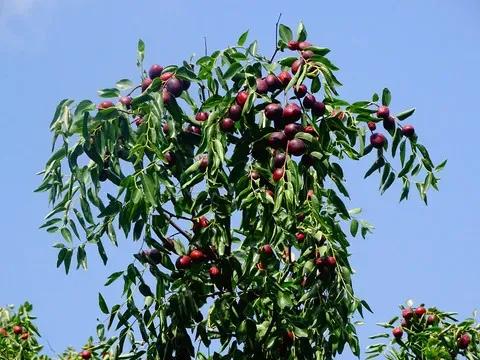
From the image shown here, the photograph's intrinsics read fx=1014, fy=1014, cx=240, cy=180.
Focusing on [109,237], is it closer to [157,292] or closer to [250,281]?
[157,292]

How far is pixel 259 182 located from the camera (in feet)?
13.9

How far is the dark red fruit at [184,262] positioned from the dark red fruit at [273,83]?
82 centimetres

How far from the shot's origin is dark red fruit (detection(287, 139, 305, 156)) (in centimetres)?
412

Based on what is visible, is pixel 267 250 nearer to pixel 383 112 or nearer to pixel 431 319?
pixel 383 112

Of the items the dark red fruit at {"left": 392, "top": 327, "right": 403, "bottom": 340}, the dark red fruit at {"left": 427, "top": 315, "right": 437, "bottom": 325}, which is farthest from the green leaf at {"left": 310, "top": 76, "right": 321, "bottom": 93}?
the dark red fruit at {"left": 427, "top": 315, "right": 437, "bottom": 325}

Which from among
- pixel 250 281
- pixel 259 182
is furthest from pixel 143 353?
pixel 259 182

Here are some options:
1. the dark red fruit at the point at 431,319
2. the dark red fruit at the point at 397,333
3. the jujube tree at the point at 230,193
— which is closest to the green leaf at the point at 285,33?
the jujube tree at the point at 230,193

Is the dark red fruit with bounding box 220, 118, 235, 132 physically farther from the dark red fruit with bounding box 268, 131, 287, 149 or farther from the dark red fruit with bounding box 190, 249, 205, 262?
the dark red fruit with bounding box 190, 249, 205, 262

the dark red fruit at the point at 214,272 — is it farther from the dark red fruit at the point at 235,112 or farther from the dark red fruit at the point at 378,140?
the dark red fruit at the point at 378,140

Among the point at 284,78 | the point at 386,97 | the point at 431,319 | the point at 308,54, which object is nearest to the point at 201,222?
the point at 284,78

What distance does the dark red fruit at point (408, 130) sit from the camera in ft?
15.3

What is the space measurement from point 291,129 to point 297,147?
0.09 meters

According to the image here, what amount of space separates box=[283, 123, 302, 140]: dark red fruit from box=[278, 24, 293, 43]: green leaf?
1.56 feet

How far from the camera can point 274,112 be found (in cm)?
421
